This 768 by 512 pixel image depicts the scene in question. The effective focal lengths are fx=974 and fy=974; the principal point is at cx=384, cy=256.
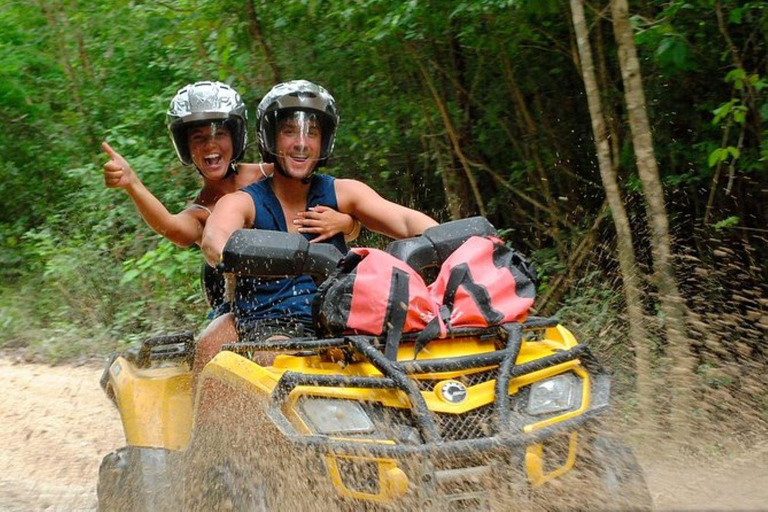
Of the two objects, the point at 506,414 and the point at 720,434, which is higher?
the point at 506,414

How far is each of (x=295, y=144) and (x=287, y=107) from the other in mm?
179

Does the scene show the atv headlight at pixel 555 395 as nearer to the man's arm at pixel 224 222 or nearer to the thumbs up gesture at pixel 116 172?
the man's arm at pixel 224 222

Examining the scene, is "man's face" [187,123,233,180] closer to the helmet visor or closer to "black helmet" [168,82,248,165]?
"black helmet" [168,82,248,165]

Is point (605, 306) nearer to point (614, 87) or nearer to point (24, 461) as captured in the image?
point (614, 87)

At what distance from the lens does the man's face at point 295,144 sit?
14.7ft

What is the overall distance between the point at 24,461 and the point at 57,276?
217 inches

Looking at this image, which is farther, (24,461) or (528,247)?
(528,247)

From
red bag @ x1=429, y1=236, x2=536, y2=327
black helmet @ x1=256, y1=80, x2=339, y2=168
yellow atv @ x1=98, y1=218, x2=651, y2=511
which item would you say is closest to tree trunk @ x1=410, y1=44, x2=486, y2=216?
black helmet @ x1=256, y1=80, x2=339, y2=168

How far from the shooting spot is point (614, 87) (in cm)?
739

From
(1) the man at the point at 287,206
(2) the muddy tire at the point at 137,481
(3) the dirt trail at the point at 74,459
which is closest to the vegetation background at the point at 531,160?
(3) the dirt trail at the point at 74,459

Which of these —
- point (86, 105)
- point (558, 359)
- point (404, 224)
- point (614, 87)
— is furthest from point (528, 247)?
point (86, 105)

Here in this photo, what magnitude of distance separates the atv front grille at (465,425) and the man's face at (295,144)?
1.81m

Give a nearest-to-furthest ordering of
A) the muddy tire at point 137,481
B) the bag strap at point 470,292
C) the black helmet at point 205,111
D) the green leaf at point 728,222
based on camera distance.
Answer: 1. the bag strap at point 470,292
2. the muddy tire at point 137,481
3. the black helmet at point 205,111
4. the green leaf at point 728,222

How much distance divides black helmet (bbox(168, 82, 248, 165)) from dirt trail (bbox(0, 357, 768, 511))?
1990mm
